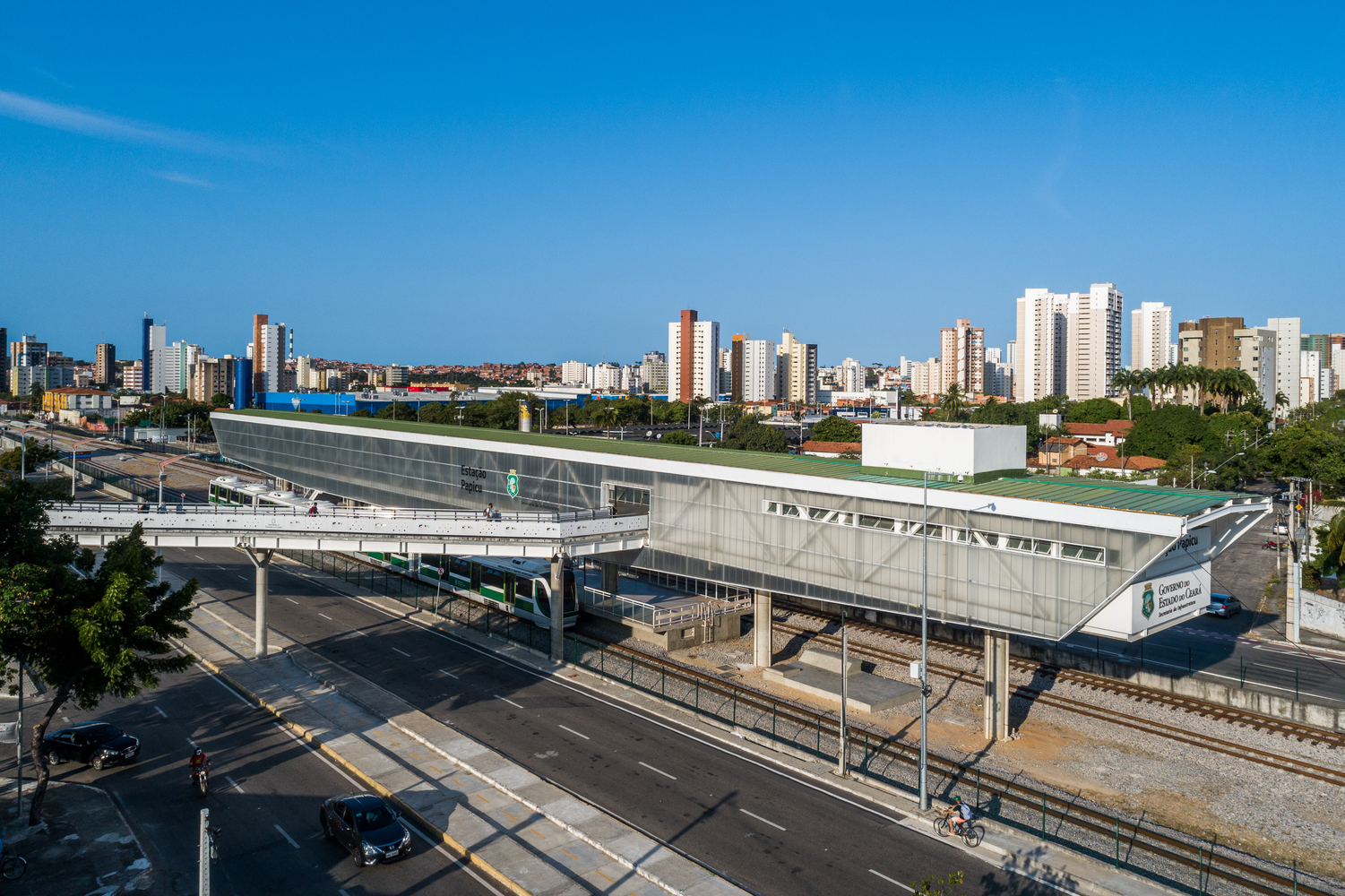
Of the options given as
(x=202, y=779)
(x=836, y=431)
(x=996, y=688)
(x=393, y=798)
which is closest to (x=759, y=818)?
(x=393, y=798)

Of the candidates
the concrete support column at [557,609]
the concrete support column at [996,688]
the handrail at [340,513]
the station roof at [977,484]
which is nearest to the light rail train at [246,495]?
the station roof at [977,484]

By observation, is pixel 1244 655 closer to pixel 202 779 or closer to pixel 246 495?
pixel 202 779

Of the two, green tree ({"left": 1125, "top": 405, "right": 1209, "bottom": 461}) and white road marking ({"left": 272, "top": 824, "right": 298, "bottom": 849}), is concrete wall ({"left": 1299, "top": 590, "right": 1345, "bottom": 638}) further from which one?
green tree ({"left": 1125, "top": 405, "right": 1209, "bottom": 461})

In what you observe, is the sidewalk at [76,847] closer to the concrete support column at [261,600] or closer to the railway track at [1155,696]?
the concrete support column at [261,600]

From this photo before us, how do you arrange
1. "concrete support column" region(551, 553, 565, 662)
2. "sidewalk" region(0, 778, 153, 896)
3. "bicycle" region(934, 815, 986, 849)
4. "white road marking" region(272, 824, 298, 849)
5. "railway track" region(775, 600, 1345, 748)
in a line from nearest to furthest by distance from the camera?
"sidewalk" region(0, 778, 153, 896) → "white road marking" region(272, 824, 298, 849) → "bicycle" region(934, 815, 986, 849) → "railway track" region(775, 600, 1345, 748) → "concrete support column" region(551, 553, 565, 662)

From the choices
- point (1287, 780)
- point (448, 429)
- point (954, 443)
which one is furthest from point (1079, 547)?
point (448, 429)

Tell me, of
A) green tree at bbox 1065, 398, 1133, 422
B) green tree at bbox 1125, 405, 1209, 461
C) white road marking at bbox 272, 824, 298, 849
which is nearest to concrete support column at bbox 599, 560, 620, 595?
white road marking at bbox 272, 824, 298, 849

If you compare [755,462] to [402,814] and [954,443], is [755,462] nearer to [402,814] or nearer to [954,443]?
[954,443]
